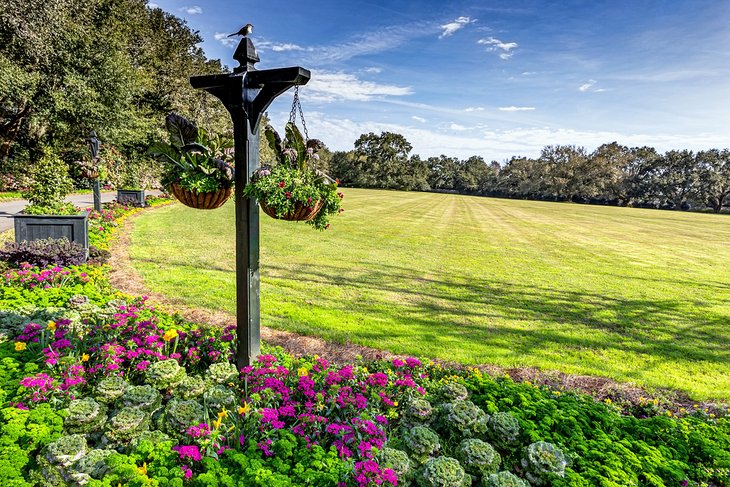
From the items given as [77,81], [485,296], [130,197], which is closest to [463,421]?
[485,296]

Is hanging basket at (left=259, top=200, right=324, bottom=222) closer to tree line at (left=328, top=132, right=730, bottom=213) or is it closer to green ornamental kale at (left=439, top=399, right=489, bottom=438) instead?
green ornamental kale at (left=439, top=399, right=489, bottom=438)

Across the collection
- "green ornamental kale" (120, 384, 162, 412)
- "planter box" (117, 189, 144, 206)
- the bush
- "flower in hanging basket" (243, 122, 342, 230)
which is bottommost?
"green ornamental kale" (120, 384, 162, 412)

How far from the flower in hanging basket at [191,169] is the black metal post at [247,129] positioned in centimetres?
15

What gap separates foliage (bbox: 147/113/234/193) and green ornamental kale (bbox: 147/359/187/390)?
4.41 feet

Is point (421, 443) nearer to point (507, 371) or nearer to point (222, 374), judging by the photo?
point (222, 374)

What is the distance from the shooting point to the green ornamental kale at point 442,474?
6.92ft

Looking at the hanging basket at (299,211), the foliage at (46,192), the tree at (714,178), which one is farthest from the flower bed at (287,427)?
the tree at (714,178)

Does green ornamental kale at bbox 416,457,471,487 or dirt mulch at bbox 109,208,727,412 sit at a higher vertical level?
green ornamental kale at bbox 416,457,471,487

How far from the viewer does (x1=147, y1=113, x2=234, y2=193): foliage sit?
299 centimetres

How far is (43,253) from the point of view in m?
6.56

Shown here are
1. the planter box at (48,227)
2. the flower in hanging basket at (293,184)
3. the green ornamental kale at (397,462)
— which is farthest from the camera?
the planter box at (48,227)

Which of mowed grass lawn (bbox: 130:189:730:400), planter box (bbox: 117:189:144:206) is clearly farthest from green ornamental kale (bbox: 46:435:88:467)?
planter box (bbox: 117:189:144:206)

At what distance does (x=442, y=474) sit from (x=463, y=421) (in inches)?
22.0

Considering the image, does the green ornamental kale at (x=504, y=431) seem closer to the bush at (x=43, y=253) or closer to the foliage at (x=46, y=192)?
the bush at (x=43, y=253)
